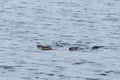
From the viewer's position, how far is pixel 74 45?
376 inches

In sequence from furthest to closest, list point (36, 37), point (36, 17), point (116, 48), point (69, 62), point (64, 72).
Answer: point (36, 17) → point (36, 37) → point (116, 48) → point (69, 62) → point (64, 72)

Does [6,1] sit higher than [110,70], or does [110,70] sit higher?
[6,1]

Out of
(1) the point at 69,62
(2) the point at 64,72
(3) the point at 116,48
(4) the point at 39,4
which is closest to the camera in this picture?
(2) the point at 64,72

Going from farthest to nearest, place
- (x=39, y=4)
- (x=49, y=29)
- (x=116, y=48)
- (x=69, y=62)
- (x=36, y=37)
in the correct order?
(x=39, y=4) < (x=49, y=29) < (x=36, y=37) < (x=116, y=48) < (x=69, y=62)

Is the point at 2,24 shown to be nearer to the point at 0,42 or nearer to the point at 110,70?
the point at 0,42

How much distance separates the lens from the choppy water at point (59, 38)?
25.9 feet

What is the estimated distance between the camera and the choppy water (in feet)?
25.9

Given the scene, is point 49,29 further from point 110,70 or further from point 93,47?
point 110,70

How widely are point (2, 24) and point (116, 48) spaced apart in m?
3.56

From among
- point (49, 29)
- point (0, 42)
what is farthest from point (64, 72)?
point (49, 29)

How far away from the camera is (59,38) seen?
1009 centimetres

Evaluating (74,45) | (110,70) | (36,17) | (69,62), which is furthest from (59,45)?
(36,17)

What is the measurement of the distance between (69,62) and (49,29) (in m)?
2.56

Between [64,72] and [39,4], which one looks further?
[39,4]
